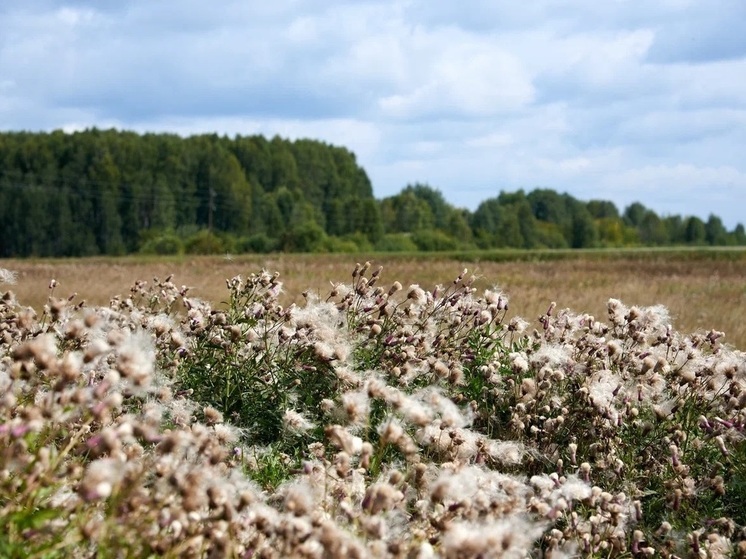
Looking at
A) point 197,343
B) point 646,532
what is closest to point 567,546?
point 646,532

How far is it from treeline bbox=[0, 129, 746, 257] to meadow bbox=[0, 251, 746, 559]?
8451 cm

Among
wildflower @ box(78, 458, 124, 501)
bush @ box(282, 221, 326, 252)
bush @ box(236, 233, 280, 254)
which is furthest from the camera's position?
bush @ box(236, 233, 280, 254)

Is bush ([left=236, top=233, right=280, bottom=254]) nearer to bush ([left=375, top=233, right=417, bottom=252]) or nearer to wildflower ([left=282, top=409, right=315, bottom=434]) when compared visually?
bush ([left=375, top=233, right=417, bottom=252])

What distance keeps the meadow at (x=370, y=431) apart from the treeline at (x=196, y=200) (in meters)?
84.5

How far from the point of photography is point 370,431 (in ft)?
13.6

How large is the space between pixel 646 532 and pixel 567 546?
0.89m

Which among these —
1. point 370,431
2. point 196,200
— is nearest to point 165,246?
point 196,200

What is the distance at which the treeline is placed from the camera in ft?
363

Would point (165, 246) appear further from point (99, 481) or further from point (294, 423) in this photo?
point (99, 481)

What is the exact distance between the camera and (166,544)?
228 centimetres

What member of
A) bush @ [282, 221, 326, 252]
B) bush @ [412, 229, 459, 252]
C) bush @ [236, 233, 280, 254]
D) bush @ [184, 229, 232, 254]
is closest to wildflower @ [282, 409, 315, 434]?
bush @ [184, 229, 232, 254]

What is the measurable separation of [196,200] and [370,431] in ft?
389

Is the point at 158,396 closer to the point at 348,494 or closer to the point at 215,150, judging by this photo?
the point at 348,494

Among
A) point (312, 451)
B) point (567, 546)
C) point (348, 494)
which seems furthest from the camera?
point (312, 451)
